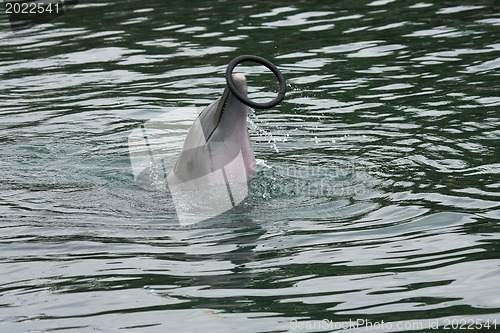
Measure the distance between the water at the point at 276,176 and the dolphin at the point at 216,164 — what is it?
157mm

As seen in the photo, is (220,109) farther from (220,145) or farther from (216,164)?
(216,164)

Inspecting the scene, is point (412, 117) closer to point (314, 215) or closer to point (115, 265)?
point (314, 215)

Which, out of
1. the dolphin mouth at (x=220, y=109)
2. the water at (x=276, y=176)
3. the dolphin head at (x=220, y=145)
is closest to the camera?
the water at (x=276, y=176)

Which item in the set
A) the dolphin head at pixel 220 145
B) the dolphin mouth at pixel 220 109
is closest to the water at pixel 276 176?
the dolphin head at pixel 220 145

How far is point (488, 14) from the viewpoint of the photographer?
13.3 meters

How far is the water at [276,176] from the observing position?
5.26 meters

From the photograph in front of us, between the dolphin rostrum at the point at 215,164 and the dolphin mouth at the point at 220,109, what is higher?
the dolphin mouth at the point at 220,109

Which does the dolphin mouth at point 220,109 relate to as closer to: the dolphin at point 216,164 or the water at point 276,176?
the dolphin at point 216,164

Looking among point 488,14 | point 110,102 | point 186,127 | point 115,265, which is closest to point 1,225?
point 115,265

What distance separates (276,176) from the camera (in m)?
7.86

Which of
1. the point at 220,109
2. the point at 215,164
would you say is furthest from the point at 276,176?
the point at 220,109

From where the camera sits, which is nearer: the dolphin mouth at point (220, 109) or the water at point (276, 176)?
the water at point (276, 176)

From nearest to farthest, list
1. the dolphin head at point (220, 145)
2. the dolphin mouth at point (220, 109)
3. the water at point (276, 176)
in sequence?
1. the water at point (276, 176)
2. the dolphin mouth at point (220, 109)
3. the dolphin head at point (220, 145)

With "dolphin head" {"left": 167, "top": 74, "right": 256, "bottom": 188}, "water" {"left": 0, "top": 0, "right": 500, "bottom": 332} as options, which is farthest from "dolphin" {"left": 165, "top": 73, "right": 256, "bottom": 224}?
"water" {"left": 0, "top": 0, "right": 500, "bottom": 332}
